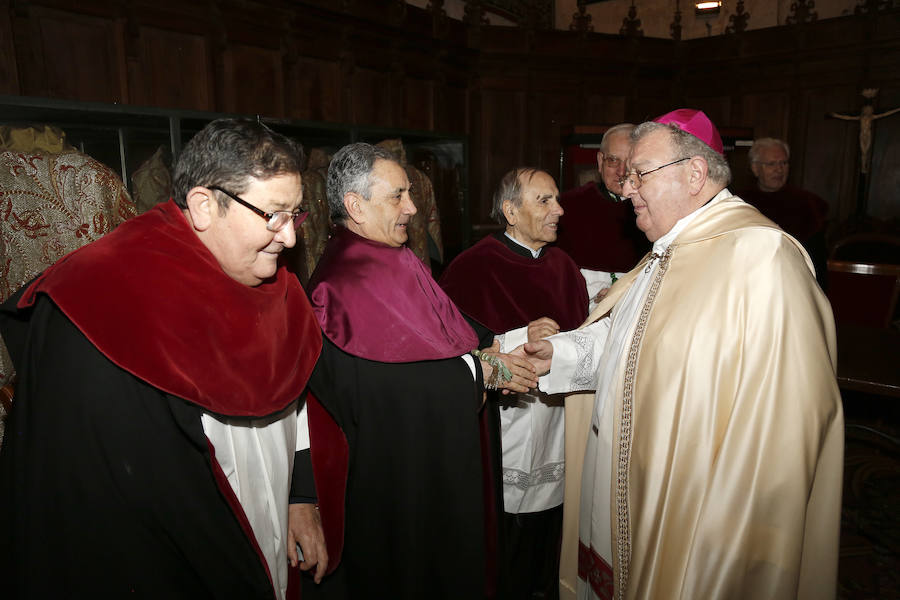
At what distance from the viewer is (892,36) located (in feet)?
28.8

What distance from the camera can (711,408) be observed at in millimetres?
1786

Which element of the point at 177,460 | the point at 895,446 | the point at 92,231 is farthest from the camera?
the point at 895,446

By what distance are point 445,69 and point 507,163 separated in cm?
193

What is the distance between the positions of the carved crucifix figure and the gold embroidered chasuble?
9.57 meters

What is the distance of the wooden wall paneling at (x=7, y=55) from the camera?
4.27 metres

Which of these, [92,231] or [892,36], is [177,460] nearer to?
[92,231]

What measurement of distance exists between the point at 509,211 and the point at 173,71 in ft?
14.3

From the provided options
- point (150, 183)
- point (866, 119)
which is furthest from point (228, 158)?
point (866, 119)

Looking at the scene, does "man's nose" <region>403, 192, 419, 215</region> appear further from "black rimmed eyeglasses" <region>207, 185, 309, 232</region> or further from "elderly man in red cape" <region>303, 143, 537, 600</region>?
"black rimmed eyeglasses" <region>207, 185, 309, 232</region>

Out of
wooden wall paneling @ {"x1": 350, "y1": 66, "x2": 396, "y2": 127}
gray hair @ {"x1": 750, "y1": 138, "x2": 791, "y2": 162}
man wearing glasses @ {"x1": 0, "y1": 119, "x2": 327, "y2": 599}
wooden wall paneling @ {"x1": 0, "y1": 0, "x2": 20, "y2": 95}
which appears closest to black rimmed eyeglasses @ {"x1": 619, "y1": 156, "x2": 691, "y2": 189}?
man wearing glasses @ {"x1": 0, "y1": 119, "x2": 327, "y2": 599}

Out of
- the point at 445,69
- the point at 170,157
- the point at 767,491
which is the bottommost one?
the point at 767,491

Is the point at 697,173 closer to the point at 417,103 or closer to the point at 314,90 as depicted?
the point at 314,90

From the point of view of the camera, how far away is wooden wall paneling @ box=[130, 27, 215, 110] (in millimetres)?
5349

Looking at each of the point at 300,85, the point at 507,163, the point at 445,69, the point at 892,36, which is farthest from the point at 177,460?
the point at 892,36
